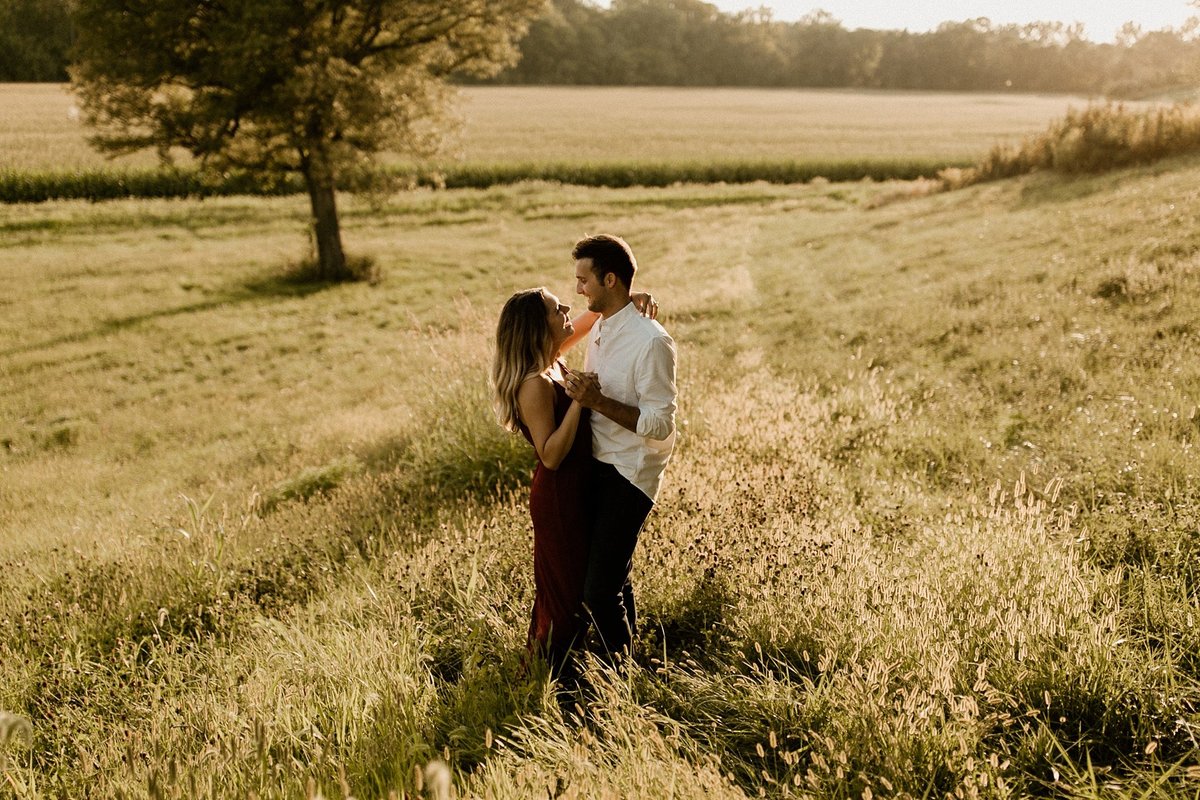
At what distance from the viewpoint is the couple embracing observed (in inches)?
138

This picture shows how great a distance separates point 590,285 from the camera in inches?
141

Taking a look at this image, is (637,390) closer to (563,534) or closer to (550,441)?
(550,441)

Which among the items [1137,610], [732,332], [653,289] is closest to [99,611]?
[1137,610]

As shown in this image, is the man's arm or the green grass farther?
the green grass

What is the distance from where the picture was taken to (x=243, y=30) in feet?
50.0

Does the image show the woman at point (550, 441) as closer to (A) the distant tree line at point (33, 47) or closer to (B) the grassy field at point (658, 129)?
(B) the grassy field at point (658, 129)

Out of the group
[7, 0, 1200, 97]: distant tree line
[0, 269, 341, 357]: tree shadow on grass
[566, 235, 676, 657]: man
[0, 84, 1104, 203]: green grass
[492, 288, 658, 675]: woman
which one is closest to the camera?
[566, 235, 676, 657]: man

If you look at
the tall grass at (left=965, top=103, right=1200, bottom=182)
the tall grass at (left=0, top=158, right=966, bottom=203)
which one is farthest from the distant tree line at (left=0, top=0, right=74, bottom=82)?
the tall grass at (left=965, top=103, right=1200, bottom=182)

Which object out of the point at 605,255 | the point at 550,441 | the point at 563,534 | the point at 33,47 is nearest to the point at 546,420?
the point at 550,441

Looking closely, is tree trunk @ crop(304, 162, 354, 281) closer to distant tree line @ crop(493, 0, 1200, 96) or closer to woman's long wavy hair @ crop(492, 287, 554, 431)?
woman's long wavy hair @ crop(492, 287, 554, 431)

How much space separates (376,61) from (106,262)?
9.13 meters

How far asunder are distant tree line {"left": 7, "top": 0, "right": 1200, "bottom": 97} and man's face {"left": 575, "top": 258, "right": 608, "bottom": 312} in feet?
308

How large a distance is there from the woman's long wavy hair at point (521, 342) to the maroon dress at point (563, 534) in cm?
19

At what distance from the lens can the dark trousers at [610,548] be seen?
12.0ft
